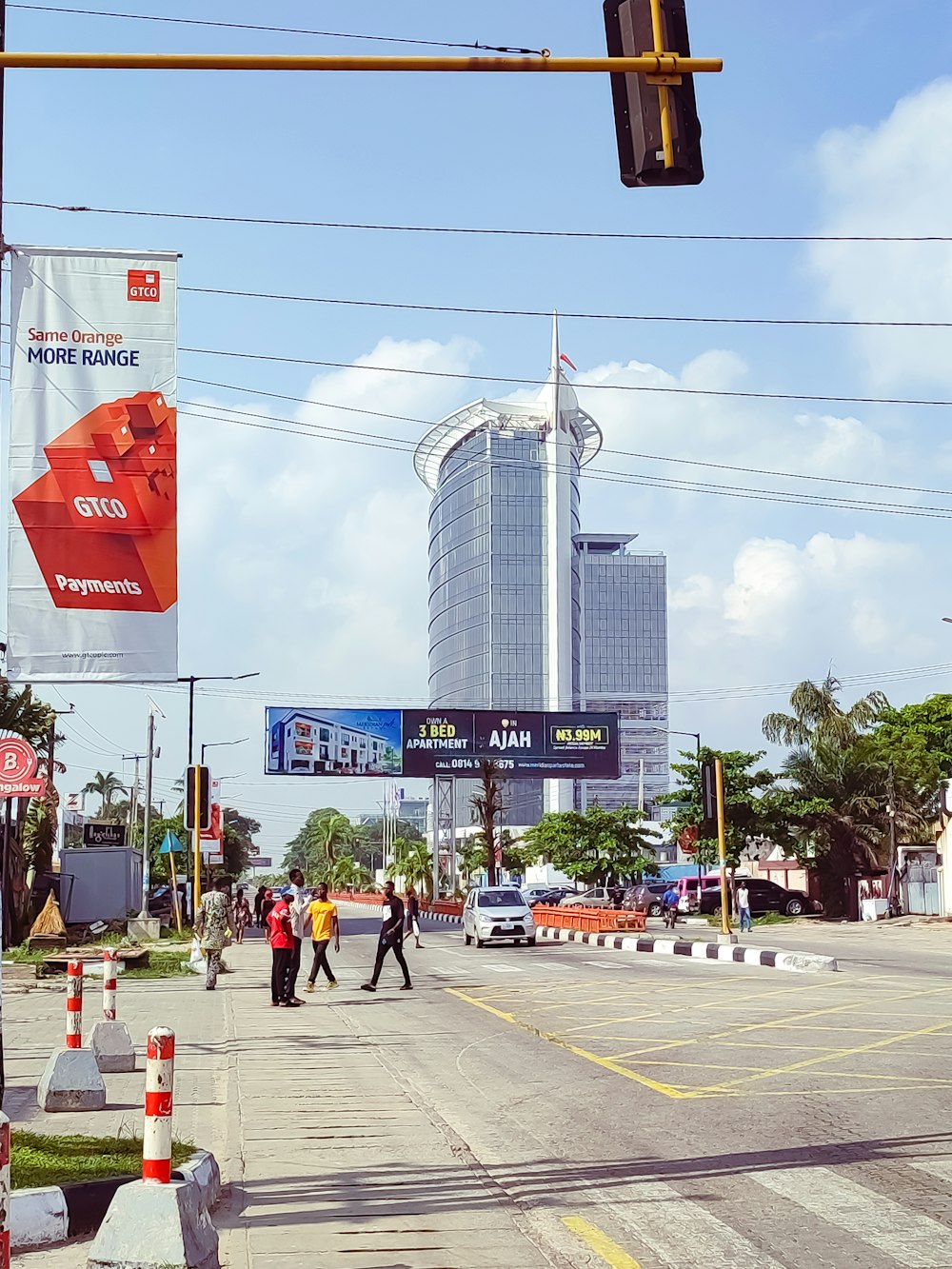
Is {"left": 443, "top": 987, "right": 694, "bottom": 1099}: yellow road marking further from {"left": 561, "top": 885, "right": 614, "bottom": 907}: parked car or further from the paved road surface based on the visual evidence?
{"left": 561, "top": 885, "right": 614, "bottom": 907}: parked car

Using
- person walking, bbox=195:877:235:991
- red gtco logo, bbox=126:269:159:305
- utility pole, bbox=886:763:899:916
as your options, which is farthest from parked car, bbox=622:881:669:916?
red gtco logo, bbox=126:269:159:305

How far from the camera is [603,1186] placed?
25.9 feet

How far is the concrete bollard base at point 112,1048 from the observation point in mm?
13398

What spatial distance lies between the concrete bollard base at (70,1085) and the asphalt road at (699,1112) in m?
2.63

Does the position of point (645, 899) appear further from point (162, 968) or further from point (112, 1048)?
point (112, 1048)

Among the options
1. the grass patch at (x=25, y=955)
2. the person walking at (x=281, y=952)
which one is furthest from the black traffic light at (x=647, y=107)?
the grass patch at (x=25, y=955)

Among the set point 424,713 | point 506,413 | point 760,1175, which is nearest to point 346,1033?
point 760,1175

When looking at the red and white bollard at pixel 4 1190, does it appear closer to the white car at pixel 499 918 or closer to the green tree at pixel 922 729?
the white car at pixel 499 918

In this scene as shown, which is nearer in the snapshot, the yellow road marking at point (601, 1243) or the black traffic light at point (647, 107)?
the yellow road marking at point (601, 1243)

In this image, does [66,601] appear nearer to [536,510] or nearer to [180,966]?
[180,966]

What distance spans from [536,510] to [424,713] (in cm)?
12973

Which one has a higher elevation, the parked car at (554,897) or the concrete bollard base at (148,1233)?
the concrete bollard base at (148,1233)

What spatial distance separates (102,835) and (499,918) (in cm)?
2689

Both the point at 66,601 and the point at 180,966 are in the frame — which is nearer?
the point at 66,601
